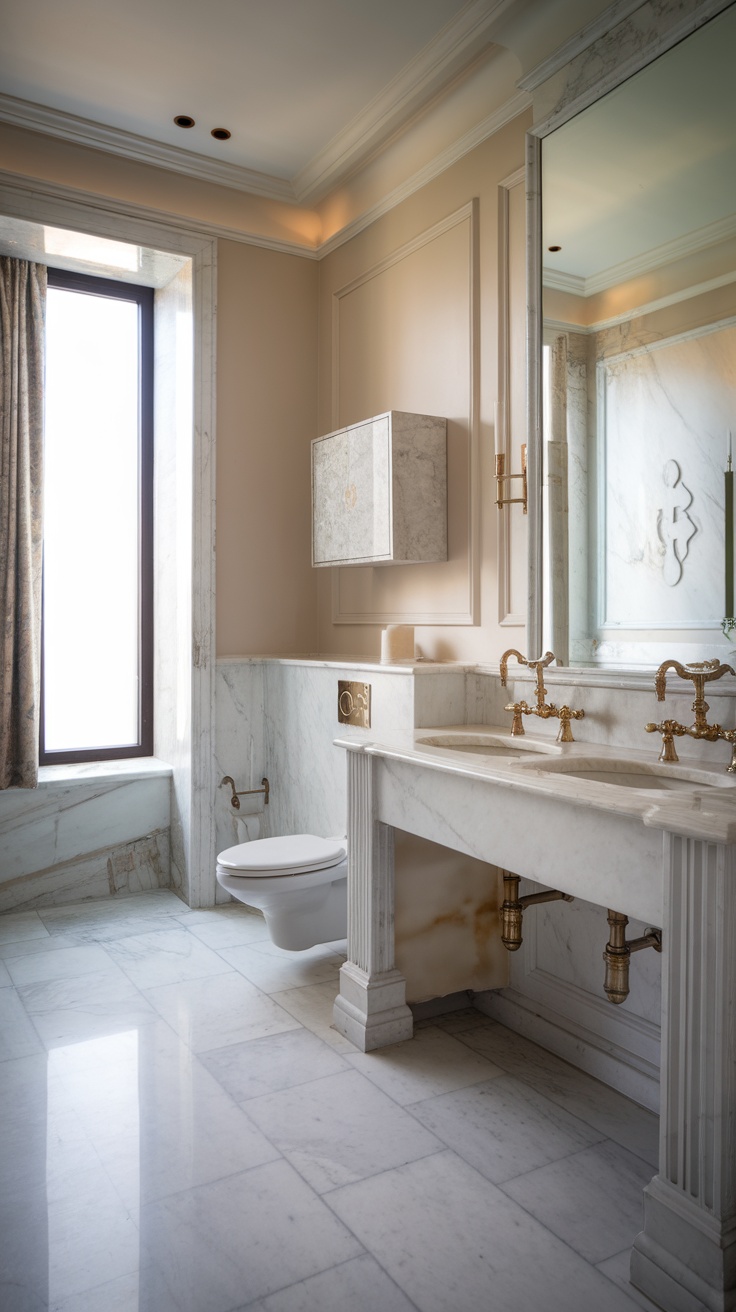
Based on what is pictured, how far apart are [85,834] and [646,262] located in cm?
273

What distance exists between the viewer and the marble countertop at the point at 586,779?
1.30 metres

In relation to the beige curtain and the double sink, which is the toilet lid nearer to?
the double sink

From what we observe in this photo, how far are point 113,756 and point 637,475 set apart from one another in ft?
8.35

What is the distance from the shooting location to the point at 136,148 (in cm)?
311

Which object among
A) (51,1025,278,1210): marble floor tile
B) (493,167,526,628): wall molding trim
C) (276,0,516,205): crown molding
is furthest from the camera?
(493,167,526,628): wall molding trim

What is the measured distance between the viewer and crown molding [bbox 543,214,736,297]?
1.78 meters

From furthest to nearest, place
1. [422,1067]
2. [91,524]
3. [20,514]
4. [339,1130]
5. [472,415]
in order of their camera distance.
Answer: [91,524] → [20,514] → [472,415] → [422,1067] → [339,1130]

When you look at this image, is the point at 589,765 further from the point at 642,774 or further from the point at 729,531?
the point at 729,531

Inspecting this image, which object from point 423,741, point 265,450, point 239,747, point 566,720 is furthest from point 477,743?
point 265,450

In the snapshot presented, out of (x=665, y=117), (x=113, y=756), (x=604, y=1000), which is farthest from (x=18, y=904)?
(x=665, y=117)

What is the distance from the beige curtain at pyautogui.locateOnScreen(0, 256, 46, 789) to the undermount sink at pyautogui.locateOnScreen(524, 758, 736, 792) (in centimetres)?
217

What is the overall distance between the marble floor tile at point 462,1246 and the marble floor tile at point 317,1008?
55cm

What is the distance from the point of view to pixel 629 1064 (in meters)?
1.96

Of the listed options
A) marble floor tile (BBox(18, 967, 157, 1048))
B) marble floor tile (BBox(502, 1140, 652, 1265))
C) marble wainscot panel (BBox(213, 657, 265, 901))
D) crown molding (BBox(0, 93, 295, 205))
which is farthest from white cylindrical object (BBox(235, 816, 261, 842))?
crown molding (BBox(0, 93, 295, 205))
